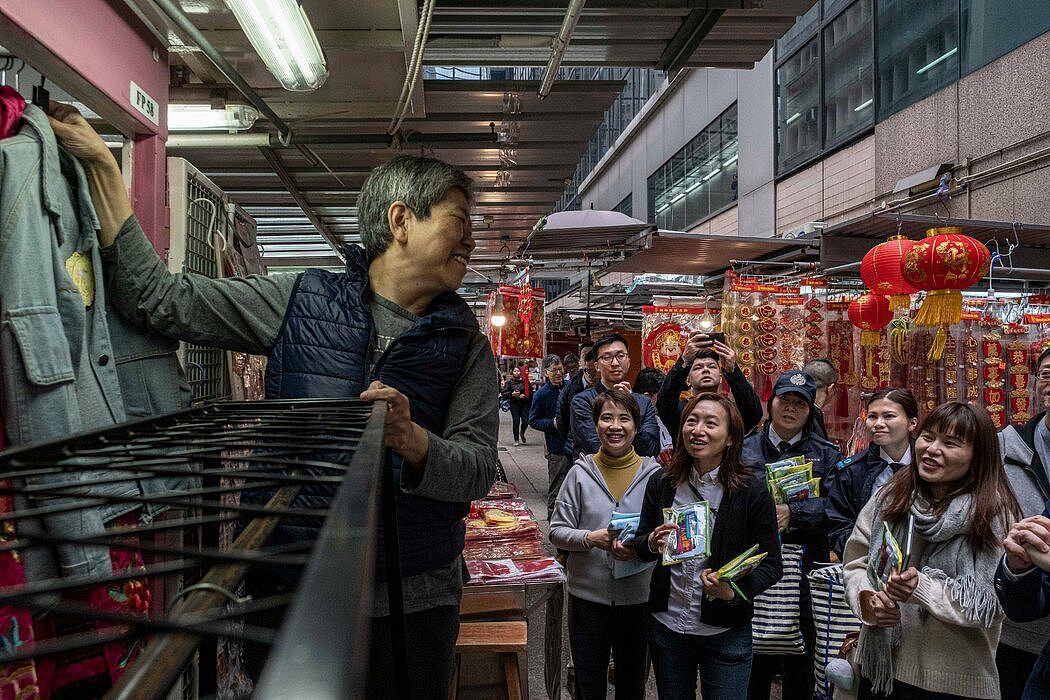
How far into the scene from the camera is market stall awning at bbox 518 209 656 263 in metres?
7.25

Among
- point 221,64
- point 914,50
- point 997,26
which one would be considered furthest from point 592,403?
point 914,50

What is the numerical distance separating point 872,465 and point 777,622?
0.96 meters

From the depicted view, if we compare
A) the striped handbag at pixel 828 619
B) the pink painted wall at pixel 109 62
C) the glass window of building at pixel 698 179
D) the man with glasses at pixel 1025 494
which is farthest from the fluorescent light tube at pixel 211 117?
the glass window of building at pixel 698 179

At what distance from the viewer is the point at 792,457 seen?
12.9 ft

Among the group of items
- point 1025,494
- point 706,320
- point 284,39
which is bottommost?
point 1025,494

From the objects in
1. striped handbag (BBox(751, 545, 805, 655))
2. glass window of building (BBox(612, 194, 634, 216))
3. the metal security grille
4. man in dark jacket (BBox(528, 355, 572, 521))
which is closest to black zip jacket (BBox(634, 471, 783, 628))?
striped handbag (BBox(751, 545, 805, 655))

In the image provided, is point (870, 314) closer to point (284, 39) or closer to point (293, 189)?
point (293, 189)

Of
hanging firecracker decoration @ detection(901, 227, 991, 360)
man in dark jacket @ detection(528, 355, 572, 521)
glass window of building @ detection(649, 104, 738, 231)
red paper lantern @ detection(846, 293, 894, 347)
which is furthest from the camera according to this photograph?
glass window of building @ detection(649, 104, 738, 231)

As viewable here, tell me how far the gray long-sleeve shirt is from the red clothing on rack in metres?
0.33

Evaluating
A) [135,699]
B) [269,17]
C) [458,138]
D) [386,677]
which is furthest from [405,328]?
[458,138]

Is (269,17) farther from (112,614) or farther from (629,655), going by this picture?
(629,655)

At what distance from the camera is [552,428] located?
23.8 feet

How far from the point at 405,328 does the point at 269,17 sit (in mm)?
1362

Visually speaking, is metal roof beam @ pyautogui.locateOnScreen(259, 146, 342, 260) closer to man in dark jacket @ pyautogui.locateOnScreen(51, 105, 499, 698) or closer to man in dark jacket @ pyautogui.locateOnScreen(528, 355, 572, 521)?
man in dark jacket @ pyautogui.locateOnScreen(51, 105, 499, 698)
